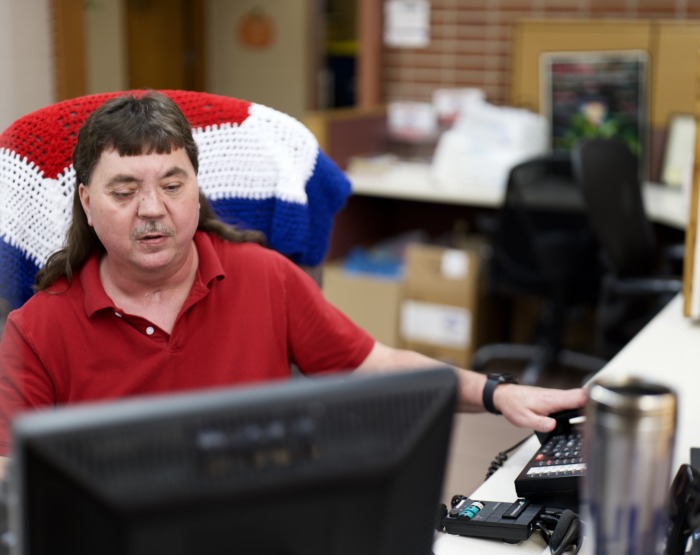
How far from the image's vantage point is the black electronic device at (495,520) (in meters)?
1.24

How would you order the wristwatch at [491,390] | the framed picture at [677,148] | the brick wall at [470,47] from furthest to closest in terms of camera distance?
the brick wall at [470,47] < the framed picture at [677,148] < the wristwatch at [491,390]

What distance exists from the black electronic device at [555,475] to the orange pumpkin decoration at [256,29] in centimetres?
488

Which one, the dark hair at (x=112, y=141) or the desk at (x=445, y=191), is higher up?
the dark hair at (x=112, y=141)

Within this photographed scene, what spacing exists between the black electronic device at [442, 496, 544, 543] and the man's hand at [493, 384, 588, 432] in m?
0.18

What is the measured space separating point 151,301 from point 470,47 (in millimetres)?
3223

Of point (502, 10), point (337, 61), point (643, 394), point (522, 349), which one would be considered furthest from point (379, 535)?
point (337, 61)

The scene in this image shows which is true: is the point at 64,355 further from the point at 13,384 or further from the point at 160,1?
the point at 160,1

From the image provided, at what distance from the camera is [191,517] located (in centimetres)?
67

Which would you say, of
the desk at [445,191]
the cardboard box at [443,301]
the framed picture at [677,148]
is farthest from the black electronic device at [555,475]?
the framed picture at [677,148]

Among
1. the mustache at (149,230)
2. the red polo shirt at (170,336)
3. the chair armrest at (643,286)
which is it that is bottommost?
the chair armrest at (643,286)

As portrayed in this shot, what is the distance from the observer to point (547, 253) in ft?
11.4

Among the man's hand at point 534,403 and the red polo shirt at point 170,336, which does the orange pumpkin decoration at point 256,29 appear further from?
the man's hand at point 534,403

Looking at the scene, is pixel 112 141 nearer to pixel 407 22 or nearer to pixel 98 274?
pixel 98 274

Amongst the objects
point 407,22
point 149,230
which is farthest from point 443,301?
point 149,230
